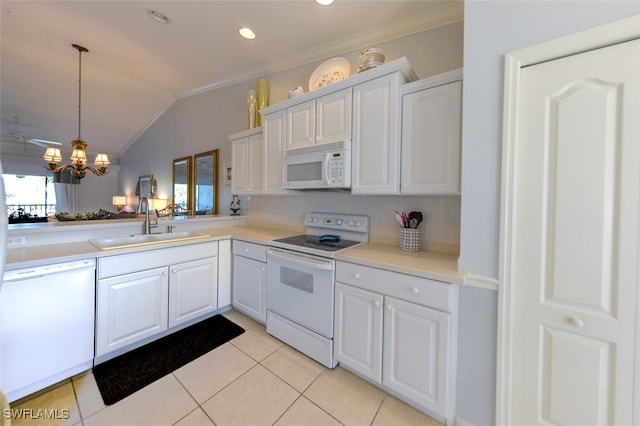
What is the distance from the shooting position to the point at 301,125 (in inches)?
88.1

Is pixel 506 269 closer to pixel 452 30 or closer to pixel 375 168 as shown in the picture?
pixel 375 168

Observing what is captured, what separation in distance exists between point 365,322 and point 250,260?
1279mm

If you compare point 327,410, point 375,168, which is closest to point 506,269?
point 375,168

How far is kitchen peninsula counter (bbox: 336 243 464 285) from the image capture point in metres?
1.35

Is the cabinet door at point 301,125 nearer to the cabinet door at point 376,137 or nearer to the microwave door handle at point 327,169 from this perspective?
the microwave door handle at point 327,169

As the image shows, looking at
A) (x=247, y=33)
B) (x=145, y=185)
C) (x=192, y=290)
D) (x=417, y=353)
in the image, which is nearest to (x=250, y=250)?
(x=192, y=290)

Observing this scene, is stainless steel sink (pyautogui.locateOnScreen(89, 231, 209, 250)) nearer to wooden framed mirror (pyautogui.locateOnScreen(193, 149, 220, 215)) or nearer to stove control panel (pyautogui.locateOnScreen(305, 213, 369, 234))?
stove control panel (pyautogui.locateOnScreen(305, 213, 369, 234))

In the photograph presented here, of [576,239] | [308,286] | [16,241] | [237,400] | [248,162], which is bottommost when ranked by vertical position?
[237,400]

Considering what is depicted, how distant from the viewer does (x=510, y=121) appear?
46.8 inches

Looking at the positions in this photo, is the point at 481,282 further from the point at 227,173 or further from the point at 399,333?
the point at 227,173

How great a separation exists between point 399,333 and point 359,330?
0.94ft

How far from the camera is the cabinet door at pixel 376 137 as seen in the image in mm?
1726

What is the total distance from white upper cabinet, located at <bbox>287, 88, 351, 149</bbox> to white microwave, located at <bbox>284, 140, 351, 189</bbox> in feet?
0.27

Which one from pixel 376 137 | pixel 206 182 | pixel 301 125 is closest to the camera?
pixel 376 137
